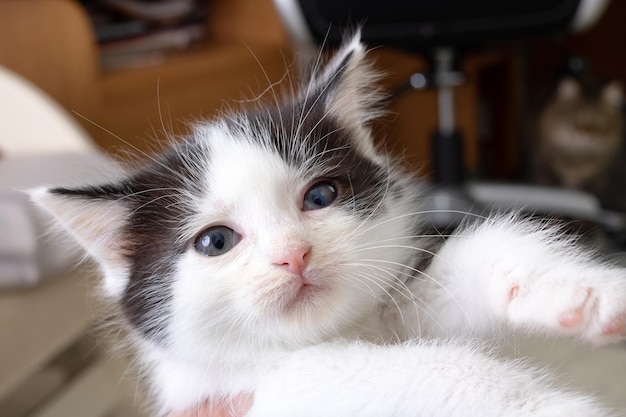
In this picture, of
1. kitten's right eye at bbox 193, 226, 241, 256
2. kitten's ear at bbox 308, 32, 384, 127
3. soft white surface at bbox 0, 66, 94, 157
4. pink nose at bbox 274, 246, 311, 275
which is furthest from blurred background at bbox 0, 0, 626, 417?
pink nose at bbox 274, 246, 311, 275

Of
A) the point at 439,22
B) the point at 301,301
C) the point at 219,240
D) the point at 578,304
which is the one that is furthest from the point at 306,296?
the point at 439,22

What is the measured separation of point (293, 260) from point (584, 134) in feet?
9.48

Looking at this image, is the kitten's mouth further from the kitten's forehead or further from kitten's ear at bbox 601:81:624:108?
kitten's ear at bbox 601:81:624:108

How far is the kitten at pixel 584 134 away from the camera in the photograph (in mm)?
3180

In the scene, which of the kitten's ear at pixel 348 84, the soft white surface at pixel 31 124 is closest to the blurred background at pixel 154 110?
the soft white surface at pixel 31 124

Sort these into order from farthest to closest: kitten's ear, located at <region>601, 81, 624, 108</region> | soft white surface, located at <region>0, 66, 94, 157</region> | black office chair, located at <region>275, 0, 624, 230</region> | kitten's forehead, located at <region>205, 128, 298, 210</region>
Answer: kitten's ear, located at <region>601, 81, 624, 108</region>
black office chair, located at <region>275, 0, 624, 230</region>
soft white surface, located at <region>0, 66, 94, 157</region>
kitten's forehead, located at <region>205, 128, 298, 210</region>

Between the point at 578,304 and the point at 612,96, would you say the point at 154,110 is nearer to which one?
the point at 578,304

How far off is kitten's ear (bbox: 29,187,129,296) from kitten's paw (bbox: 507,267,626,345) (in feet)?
1.68

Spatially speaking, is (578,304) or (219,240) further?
(219,240)

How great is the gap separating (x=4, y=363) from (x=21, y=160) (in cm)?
57

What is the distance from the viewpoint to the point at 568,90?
322cm

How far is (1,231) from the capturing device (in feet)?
4.14

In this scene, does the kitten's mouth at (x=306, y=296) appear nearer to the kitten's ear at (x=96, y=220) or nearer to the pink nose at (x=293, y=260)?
the pink nose at (x=293, y=260)

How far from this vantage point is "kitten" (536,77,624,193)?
10.4 ft
